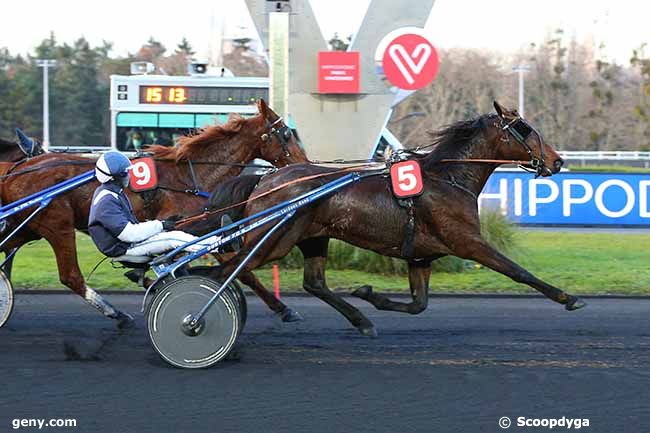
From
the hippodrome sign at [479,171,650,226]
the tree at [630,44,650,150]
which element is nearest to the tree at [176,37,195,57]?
the tree at [630,44,650,150]

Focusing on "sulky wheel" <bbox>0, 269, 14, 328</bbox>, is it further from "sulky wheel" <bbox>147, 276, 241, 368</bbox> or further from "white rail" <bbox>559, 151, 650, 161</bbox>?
"white rail" <bbox>559, 151, 650, 161</bbox>

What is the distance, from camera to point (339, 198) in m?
7.28

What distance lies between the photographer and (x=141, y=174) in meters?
8.13

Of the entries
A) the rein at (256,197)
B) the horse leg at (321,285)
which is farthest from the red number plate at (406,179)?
the horse leg at (321,285)

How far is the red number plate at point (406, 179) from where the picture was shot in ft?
23.6

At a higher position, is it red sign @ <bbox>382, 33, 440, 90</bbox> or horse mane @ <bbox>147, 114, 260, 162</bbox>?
red sign @ <bbox>382, 33, 440, 90</bbox>

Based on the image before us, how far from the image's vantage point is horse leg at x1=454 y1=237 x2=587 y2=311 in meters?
7.04

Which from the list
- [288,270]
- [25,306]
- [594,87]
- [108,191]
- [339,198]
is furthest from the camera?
[594,87]

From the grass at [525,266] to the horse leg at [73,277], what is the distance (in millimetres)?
3047

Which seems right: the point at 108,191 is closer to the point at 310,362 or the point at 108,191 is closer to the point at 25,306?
the point at 310,362

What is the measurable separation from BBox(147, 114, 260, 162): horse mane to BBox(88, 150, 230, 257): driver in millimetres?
1575

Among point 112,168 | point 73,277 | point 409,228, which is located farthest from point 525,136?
point 73,277

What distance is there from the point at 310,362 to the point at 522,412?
1775 mm

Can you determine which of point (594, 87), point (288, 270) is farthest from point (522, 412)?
point (594, 87)
